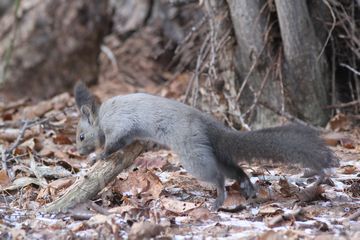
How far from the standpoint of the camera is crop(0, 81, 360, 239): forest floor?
3533 mm

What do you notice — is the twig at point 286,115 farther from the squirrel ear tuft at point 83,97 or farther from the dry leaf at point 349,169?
the squirrel ear tuft at point 83,97

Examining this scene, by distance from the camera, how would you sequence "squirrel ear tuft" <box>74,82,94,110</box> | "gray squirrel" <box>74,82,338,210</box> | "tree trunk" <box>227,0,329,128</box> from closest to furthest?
"gray squirrel" <box>74,82,338,210</box> < "squirrel ear tuft" <box>74,82,94,110</box> < "tree trunk" <box>227,0,329,128</box>

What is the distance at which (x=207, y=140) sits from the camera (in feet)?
14.2

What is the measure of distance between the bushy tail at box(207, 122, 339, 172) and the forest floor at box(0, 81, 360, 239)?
0.91 feet

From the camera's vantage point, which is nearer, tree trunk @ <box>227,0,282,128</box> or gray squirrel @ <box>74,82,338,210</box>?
gray squirrel @ <box>74,82,338,210</box>

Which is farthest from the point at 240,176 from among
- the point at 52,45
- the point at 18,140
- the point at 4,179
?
the point at 52,45

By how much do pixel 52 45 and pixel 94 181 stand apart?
5683 mm

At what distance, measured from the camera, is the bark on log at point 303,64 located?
5742 mm

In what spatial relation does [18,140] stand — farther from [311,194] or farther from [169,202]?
[311,194]

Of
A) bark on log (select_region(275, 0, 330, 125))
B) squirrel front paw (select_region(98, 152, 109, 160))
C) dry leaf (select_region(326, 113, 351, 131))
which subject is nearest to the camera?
A: squirrel front paw (select_region(98, 152, 109, 160))

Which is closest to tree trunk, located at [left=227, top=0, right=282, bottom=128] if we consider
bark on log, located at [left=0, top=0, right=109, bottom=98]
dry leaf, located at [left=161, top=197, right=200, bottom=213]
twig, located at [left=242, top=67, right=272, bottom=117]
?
twig, located at [left=242, top=67, right=272, bottom=117]

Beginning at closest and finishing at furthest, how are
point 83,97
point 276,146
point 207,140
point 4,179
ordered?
point 276,146
point 207,140
point 4,179
point 83,97

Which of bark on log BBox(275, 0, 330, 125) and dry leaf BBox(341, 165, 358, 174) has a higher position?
bark on log BBox(275, 0, 330, 125)

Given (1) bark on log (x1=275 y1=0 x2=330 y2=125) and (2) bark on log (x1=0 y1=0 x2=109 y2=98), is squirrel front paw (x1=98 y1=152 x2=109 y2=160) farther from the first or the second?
(2) bark on log (x1=0 y1=0 x2=109 y2=98)
